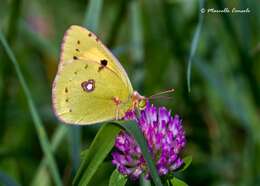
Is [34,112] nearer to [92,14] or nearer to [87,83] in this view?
[87,83]

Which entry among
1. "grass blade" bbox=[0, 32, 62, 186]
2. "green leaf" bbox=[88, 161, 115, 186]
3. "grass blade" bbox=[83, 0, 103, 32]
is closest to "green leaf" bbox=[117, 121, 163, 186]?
"grass blade" bbox=[0, 32, 62, 186]

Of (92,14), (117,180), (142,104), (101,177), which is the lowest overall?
(101,177)

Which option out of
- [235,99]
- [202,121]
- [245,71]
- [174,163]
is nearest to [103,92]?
[174,163]

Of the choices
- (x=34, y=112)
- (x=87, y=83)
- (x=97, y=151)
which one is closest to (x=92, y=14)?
(x=87, y=83)

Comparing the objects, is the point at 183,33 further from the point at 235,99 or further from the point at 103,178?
the point at 103,178

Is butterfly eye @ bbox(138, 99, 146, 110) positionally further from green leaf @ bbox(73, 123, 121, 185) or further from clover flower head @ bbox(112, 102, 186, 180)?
green leaf @ bbox(73, 123, 121, 185)

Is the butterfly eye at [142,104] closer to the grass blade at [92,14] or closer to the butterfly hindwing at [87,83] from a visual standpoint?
Result: the butterfly hindwing at [87,83]

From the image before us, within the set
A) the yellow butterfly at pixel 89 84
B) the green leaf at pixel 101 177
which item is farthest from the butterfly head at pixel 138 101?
the green leaf at pixel 101 177
